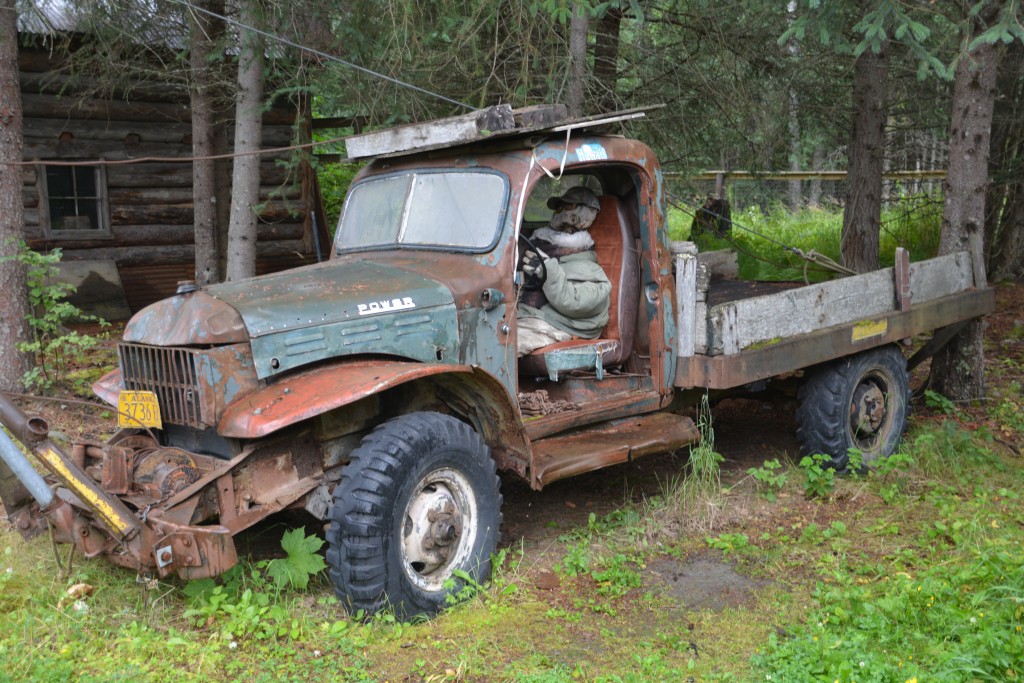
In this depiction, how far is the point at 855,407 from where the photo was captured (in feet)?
22.3

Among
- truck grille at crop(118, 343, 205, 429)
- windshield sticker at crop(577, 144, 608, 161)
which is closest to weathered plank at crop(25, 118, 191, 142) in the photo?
truck grille at crop(118, 343, 205, 429)

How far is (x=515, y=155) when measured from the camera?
5.41 meters

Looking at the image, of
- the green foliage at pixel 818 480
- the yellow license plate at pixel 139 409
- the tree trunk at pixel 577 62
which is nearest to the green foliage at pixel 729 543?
the green foliage at pixel 818 480

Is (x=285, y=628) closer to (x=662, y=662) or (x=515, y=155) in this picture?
(x=662, y=662)

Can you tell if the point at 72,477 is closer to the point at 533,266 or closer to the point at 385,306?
the point at 385,306

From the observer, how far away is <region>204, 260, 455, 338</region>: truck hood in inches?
178

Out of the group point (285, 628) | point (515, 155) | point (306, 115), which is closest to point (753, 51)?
point (306, 115)

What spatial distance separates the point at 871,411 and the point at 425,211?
3.56 m

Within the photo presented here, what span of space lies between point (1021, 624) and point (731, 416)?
4531 millimetres

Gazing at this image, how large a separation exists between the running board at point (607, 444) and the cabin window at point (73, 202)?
926 cm

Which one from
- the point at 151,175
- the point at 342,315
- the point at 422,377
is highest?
the point at 151,175

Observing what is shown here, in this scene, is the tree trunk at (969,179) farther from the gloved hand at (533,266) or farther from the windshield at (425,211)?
the windshield at (425,211)

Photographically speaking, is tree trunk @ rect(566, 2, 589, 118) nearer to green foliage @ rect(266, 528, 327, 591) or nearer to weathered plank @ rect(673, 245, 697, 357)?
weathered plank @ rect(673, 245, 697, 357)

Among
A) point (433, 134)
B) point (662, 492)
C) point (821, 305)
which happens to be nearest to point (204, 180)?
point (433, 134)
